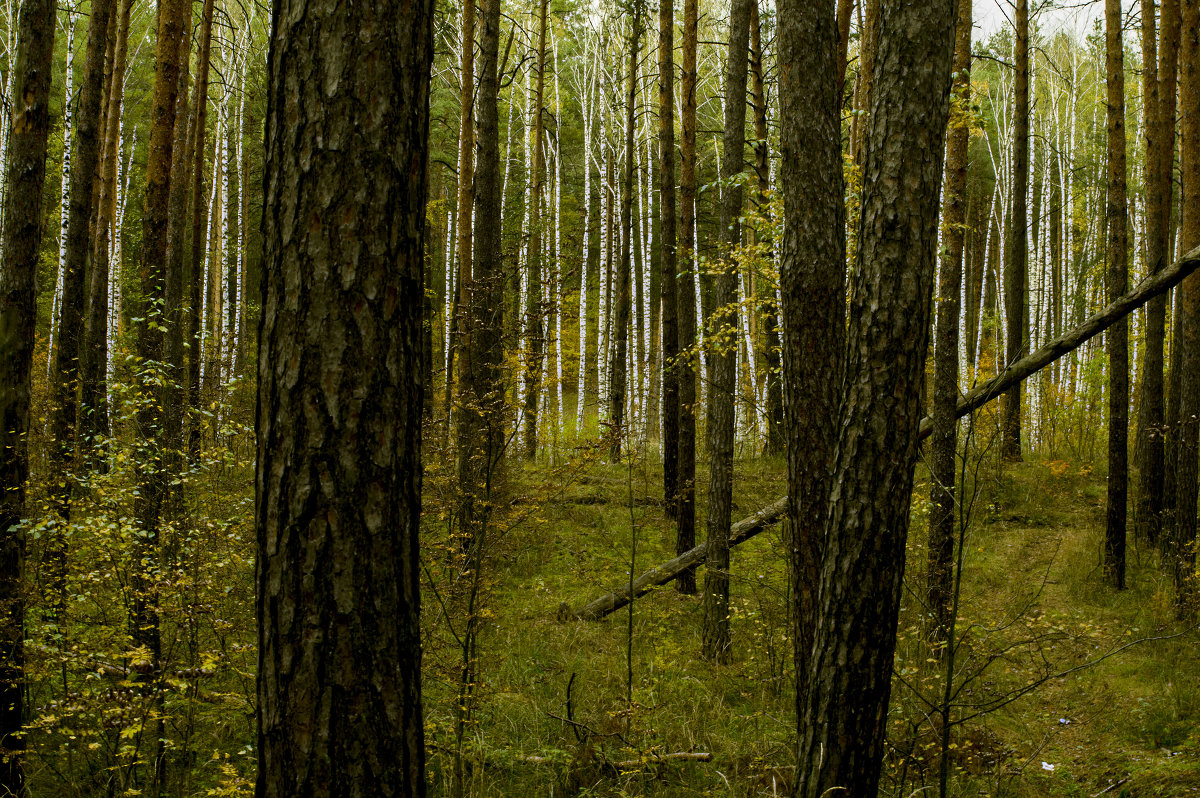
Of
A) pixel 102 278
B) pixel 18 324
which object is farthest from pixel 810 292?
pixel 102 278

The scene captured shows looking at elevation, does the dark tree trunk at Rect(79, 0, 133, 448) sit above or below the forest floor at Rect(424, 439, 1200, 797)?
above

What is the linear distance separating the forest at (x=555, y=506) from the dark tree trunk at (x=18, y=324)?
0.9 inches

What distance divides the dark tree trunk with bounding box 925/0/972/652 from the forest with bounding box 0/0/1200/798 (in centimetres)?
5

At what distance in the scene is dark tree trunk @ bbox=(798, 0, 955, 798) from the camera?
3.11 meters

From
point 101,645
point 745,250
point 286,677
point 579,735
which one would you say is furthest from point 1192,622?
point 101,645

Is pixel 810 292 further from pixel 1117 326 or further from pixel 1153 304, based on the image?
pixel 1153 304

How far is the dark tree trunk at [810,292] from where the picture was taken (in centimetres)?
394

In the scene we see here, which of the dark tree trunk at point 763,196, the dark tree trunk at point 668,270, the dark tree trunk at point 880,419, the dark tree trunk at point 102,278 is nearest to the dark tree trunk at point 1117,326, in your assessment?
the dark tree trunk at point 763,196

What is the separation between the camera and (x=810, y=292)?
13.1 feet

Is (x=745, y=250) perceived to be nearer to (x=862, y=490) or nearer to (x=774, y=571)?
(x=774, y=571)

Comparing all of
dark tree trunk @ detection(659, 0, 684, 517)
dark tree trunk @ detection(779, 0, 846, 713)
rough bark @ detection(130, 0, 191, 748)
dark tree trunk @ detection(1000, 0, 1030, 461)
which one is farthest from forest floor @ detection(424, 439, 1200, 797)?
dark tree trunk @ detection(1000, 0, 1030, 461)

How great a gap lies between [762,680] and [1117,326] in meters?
6.68

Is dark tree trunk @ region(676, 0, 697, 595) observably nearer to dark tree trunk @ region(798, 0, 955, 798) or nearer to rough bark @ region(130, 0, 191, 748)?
rough bark @ region(130, 0, 191, 748)

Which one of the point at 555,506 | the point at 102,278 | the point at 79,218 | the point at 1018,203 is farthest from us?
the point at 1018,203
